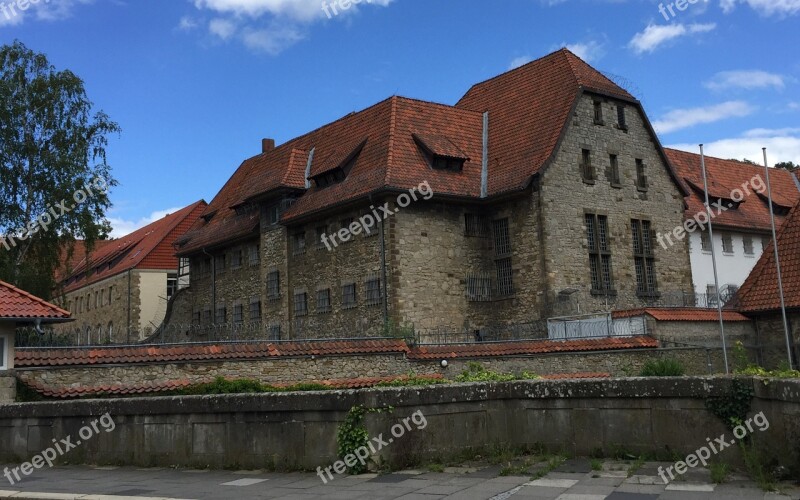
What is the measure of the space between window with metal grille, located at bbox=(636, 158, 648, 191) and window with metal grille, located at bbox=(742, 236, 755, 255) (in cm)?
1112

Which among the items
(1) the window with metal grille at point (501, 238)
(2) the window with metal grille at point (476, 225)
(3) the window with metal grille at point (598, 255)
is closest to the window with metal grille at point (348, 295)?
(2) the window with metal grille at point (476, 225)

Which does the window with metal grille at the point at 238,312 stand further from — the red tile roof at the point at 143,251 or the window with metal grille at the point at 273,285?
the red tile roof at the point at 143,251

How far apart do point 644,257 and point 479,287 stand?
776 centimetres

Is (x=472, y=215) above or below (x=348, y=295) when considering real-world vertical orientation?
above

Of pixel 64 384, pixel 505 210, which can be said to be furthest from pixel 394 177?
pixel 64 384

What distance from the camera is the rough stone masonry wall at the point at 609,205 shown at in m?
29.6

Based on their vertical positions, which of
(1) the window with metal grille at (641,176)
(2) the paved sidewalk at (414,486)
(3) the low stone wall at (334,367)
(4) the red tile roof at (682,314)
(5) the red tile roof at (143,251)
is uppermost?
(5) the red tile roof at (143,251)

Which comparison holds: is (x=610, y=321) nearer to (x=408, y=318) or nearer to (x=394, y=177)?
(x=408, y=318)

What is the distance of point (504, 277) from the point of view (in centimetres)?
3034

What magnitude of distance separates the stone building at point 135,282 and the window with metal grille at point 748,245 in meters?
34.4

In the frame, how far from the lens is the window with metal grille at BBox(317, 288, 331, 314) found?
3144cm

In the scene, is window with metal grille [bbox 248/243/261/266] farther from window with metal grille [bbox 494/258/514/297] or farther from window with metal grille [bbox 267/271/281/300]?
window with metal grille [bbox 494/258/514/297]

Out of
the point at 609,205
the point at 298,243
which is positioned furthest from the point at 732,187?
the point at 298,243

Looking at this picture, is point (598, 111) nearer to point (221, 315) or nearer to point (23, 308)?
point (221, 315)
